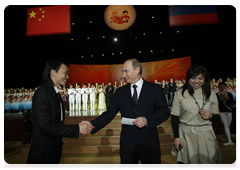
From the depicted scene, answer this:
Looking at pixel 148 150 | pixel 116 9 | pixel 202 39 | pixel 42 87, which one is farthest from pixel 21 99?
pixel 202 39

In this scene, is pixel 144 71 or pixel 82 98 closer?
pixel 82 98

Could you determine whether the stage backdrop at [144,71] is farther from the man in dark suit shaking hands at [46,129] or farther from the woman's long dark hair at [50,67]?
the man in dark suit shaking hands at [46,129]

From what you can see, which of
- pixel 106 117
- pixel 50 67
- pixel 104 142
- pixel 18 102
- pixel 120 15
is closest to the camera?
pixel 50 67

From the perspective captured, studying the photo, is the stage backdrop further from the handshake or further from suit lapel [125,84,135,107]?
the handshake

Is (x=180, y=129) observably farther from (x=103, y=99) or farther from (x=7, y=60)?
(x=7, y=60)

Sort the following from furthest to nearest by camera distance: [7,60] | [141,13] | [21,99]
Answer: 1. [7,60]
2. [141,13]
3. [21,99]

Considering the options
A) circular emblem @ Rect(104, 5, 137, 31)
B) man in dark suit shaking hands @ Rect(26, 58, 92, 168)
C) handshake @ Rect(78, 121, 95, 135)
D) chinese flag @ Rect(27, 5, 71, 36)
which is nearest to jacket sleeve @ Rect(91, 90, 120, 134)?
handshake @ Rect(78, 121, 95, 135)

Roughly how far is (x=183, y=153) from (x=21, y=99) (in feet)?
29.8

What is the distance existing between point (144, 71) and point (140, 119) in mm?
12186

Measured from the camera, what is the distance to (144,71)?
13297mm

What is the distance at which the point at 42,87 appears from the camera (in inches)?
54.6

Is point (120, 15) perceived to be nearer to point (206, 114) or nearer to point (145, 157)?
point (206, 114)

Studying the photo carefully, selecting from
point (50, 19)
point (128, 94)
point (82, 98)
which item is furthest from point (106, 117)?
point (82, 98)

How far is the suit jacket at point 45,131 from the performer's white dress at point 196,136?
1.22 meters
